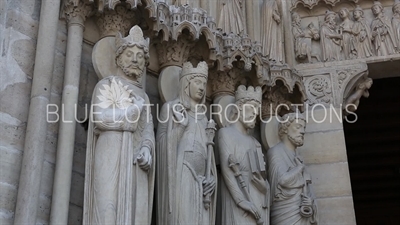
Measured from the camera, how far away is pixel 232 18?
245 inches

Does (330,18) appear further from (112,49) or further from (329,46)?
(112,49)

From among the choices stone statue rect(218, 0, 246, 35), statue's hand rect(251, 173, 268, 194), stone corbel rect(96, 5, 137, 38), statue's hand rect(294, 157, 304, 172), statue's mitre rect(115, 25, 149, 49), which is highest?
stone statue rect(218, 0, 246, 35)

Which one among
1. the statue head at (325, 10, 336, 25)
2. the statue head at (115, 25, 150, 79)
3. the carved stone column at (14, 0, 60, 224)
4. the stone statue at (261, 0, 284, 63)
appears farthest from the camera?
the statue head at (325, 10, 336, 25)

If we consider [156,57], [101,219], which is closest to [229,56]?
[156,57]

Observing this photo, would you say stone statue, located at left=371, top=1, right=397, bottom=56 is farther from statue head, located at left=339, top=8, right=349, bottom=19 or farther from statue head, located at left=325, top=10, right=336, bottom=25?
statue head, located at left=325, top=10, right=336, bottom=25

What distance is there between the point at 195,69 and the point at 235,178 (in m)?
1.00

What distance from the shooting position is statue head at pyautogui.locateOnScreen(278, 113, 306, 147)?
5.95 m

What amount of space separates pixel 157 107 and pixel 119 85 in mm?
764

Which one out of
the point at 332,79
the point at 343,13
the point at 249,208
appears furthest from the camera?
the point at 343,13

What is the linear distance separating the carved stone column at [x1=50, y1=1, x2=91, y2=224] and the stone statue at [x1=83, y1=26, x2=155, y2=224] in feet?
0.46

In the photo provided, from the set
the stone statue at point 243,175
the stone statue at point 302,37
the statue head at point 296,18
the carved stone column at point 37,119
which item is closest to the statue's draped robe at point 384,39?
the stone statue at point 302,37

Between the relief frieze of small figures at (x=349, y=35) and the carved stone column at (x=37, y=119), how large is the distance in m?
3.30

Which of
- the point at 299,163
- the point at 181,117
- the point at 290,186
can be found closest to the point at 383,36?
the point at 299,163

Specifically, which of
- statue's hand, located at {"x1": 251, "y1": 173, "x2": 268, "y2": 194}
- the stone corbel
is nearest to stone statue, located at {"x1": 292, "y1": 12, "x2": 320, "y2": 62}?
statue's hand, located at {"x1": 251, "y1": 173, "x2": 268, "y2": 194}
